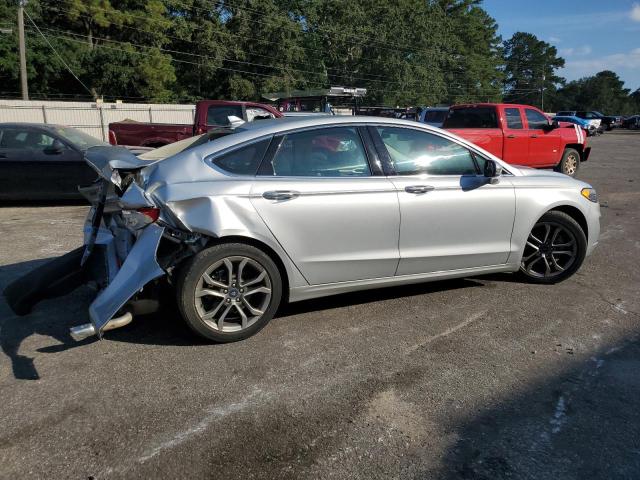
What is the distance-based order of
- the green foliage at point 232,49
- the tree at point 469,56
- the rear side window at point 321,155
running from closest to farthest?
the rear side window at point 321,155 → the green foliage at point 232,49 → the tree at point 469,56

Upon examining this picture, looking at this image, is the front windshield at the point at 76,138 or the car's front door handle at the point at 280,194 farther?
the front windshield at the point at 76,138

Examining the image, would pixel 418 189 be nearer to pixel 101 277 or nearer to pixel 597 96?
pixel 101 277

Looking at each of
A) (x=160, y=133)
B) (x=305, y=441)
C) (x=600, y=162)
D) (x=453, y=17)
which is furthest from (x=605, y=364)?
(x=453, y=17)

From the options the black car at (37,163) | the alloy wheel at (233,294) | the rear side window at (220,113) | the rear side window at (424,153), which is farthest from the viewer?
the rear side window at (220,113)

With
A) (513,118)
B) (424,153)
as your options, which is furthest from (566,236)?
(513,118)

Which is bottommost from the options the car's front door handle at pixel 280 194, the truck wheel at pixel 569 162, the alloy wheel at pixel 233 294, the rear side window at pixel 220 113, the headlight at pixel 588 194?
the alloy wheel at pixel 233 294

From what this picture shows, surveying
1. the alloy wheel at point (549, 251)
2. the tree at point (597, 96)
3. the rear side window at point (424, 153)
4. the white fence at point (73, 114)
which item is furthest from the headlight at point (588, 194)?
the tree at point (597, 96)

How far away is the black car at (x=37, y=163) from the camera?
9.05 m

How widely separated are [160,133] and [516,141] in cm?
778

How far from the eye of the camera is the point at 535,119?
1249 centimetres

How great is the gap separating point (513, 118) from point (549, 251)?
783cm

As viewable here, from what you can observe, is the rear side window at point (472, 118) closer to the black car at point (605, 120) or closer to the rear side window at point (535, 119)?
the rear side window at point (535, 119)

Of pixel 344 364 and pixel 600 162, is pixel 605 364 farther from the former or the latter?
pixel 600 162

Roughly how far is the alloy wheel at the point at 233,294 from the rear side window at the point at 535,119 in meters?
10.2
